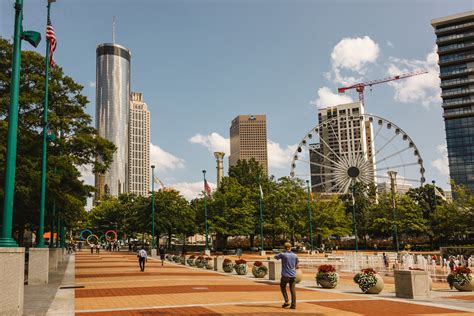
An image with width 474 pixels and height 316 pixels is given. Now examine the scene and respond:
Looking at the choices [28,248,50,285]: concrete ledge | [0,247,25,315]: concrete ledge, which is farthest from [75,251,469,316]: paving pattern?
[28,248,50,285]: concrete ledge

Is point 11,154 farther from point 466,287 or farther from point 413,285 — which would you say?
point 466,287

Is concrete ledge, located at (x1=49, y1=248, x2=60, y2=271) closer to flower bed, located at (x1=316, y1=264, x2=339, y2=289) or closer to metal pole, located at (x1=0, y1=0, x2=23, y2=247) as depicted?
flower bed, located at (x1=316, y1=264, x2=339, y2=289)

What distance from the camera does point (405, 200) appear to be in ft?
250

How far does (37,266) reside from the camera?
69.8 ft

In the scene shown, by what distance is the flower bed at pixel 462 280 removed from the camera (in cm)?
1888

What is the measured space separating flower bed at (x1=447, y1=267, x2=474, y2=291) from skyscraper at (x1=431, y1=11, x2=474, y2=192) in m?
125

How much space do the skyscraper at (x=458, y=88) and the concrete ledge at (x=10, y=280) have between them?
13868 centimetres

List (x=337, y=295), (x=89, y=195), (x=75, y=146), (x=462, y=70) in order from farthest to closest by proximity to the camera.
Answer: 1. (x=462, y=70)
2. (x=89, y=195)
3. (x=75, y=146)
4. (x=337, y=295)

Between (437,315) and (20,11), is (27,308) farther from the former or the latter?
(437,315)

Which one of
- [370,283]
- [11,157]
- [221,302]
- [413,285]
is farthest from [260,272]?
[11,157]

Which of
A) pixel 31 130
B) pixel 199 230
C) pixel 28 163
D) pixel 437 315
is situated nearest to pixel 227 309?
pixel 437 315

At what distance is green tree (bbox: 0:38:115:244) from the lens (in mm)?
25266

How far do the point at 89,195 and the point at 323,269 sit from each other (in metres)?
17.4

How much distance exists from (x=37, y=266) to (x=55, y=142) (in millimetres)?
7917
